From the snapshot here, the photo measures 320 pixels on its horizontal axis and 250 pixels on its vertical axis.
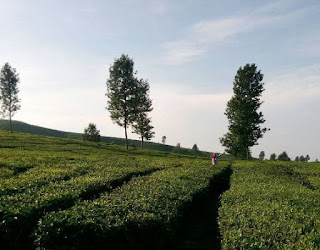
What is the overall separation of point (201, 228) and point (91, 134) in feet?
347

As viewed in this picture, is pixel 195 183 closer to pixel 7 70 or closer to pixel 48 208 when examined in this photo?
pixel 48 208

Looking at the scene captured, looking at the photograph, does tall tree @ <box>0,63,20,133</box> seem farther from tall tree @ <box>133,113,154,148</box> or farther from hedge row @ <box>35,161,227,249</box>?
hedge row @ <box>35,161,227,249</box>

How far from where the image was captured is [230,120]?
3034 inches

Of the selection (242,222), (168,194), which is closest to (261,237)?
(242,222)

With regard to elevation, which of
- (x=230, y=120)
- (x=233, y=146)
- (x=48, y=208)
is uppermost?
(x=230, y=120)

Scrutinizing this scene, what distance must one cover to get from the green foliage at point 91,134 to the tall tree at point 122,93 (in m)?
45.8

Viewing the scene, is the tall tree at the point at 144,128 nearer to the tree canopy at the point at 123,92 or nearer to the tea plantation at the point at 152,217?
the tree canopy at the point at 123,92

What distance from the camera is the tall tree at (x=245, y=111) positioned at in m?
74.2

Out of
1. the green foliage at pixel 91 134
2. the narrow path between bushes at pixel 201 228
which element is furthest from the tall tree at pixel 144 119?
the narrow path between bushes at pixel 201 228

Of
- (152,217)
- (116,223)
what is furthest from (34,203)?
(152,217)

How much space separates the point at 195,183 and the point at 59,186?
32.5 feet

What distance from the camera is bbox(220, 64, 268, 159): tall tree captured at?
74188mm

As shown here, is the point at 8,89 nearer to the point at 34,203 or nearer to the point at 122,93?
the point at 122,93

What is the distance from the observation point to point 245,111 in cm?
7406
